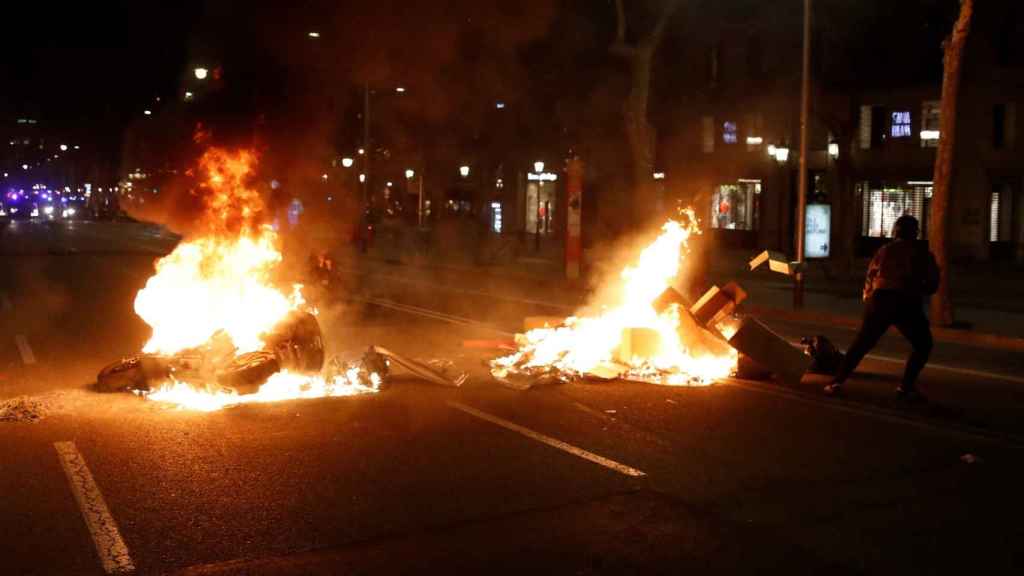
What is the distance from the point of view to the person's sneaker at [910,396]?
9055mm

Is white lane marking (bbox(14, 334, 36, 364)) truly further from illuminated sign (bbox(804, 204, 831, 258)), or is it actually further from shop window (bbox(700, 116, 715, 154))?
shop window (bbox(700, 116, 715, 154))

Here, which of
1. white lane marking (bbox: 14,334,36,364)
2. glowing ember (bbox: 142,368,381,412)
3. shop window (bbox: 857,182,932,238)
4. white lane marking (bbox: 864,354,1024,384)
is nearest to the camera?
glowing ember (bbox: 142,368,381,412)

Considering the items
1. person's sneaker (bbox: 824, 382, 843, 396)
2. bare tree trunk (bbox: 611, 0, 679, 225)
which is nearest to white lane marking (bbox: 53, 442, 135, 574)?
person's sneaker (bbox: 824, 382, 843, 396)

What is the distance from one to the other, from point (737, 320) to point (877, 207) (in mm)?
28935

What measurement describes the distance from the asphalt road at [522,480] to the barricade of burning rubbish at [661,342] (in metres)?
0.30

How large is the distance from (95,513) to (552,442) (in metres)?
3.16

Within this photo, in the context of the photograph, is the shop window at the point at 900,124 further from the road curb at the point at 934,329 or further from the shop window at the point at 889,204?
the road curb at the point at 934,329

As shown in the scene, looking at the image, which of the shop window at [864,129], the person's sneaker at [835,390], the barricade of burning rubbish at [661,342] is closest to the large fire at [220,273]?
the barricade of burning rubbish at [661,342]

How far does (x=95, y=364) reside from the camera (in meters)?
11.4

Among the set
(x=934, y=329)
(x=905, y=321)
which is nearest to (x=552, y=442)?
(x=905, y=321)

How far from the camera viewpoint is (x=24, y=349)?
1260 cm

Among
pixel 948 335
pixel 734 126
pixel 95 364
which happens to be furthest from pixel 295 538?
pixel 734 126

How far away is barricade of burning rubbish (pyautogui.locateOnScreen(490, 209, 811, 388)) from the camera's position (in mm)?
9914

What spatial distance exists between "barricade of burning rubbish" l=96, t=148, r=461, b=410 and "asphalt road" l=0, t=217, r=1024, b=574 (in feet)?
1.18
